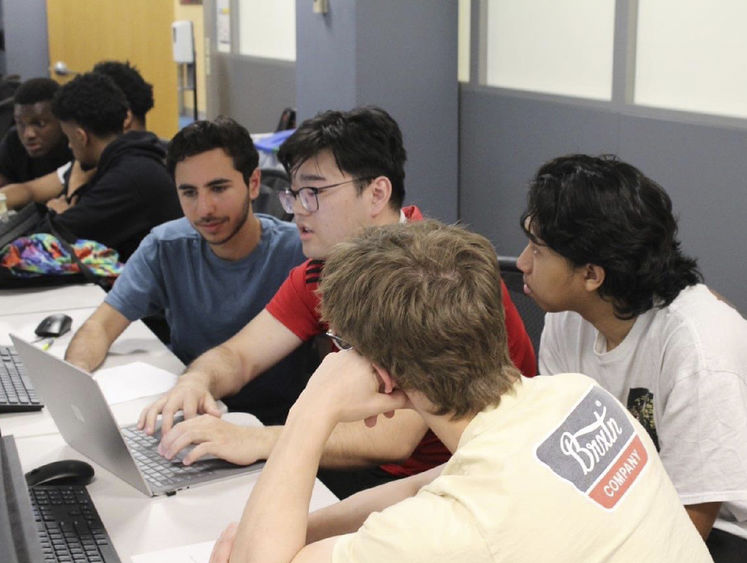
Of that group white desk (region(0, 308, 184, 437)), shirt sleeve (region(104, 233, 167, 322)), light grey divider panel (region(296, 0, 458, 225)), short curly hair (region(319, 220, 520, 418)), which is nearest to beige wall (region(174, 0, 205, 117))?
light grey divider panel (region(296, 0, 458, 225))

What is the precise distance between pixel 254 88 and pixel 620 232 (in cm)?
494

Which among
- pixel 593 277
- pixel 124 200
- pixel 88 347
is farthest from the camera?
pixel 124 200

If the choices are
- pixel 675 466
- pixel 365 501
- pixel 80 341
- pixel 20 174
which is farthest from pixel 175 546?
pixel 20 174

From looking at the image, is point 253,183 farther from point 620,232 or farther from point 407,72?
point 407,72

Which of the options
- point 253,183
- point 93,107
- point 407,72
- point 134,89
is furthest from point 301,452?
point 134,89

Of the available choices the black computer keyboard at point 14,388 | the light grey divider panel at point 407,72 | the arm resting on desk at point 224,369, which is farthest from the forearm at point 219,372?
the light grey divider panel at point 407,72

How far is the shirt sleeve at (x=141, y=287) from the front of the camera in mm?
2568

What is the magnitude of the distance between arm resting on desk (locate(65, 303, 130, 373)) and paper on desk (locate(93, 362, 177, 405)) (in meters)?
0.04

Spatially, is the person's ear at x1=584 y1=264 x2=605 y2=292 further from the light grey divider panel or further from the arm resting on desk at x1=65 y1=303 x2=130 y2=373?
the light grey divider panel

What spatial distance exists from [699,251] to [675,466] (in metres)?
1.72

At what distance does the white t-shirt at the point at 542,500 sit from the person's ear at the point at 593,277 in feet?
2.16

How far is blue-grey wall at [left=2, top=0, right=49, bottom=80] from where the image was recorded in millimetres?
7609

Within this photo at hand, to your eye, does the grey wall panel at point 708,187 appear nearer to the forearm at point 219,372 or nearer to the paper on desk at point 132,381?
the forearm at point 219,372

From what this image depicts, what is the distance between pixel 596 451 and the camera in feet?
3.63
